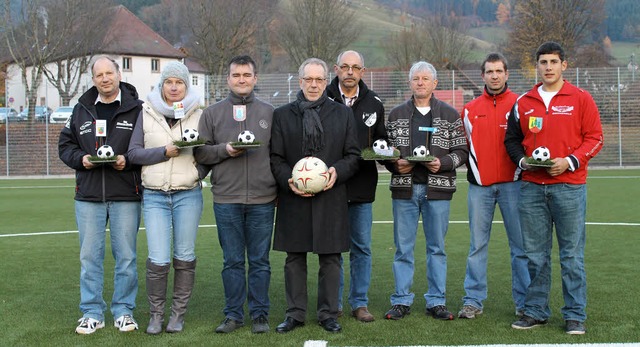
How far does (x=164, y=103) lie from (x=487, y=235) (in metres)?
3.08

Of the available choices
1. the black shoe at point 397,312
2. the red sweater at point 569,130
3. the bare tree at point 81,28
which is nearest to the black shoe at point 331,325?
the black shoe at point 397,312

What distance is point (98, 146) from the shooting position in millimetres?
6422

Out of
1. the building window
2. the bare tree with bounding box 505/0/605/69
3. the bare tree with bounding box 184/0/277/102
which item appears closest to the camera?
the bare tree with bounding box 505/0/605/69

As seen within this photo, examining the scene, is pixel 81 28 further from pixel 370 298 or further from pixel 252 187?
pixel 252 187

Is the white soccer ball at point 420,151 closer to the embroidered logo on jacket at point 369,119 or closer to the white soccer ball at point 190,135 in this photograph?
the embroidered logo on jacket at point 369,119

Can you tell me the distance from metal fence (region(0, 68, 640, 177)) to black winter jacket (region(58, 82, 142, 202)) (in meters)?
23.3

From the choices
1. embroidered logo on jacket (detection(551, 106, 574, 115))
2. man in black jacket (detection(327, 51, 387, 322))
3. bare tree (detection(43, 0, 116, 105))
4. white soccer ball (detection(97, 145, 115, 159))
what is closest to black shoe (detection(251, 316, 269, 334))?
man in black jacket (detection(327, 51, 387, 322))

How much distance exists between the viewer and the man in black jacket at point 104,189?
6.42 metres

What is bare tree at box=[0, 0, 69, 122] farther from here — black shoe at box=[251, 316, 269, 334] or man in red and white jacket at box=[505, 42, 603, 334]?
man in red and white jacket at box=[505, 42, 603, 334]

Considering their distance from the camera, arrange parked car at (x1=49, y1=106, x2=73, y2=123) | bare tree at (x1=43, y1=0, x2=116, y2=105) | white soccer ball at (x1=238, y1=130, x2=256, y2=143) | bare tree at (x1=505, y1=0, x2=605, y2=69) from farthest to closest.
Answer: bare tree at (x1=505, y1=0, x2=605, y2=69) < bare tree at (x1=43, y1=0, x2=116, y2=105) < parked car at (x1=49, y1=106, x2=73, y2=123) < white soccer ball at (x1=238, y1=130, x2=256, y2=143)

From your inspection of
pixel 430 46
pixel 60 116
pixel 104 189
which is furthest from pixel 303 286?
pixel 430 46

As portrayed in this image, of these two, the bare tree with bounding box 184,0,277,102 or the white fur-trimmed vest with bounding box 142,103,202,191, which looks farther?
the bare tree with bounding box 184,0,277,102

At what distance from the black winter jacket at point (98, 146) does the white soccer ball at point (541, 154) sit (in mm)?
3218

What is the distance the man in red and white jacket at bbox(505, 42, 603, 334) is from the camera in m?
6.11
